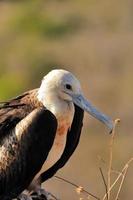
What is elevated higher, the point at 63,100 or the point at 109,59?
the point at 109,59

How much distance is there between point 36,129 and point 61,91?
0.31 m

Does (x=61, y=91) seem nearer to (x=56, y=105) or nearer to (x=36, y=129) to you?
(x=56, y=105)

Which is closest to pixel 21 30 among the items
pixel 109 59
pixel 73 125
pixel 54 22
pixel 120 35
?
pixel 54 22

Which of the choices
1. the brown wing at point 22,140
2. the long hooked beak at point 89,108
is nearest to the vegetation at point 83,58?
the brown wing at point 22,140

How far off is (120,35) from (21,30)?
3548mm

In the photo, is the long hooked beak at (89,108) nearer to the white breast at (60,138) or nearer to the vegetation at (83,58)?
the white breast at (60,138)

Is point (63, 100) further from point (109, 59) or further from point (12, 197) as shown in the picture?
point (109, 59)

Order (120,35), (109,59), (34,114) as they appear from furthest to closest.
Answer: (120,35), (109,59), (34,114)

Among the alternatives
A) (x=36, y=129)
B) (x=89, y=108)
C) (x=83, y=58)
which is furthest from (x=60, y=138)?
(x=83, y=58)

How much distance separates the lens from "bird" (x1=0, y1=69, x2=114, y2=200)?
836 centimetres

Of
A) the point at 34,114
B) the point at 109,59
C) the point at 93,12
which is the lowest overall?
the point at 34,114

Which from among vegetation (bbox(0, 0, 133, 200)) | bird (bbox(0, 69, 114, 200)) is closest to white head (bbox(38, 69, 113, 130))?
bird (bbox(0, 69, 114, 200))

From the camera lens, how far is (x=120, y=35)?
27.7 metres

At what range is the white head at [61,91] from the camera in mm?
8414
